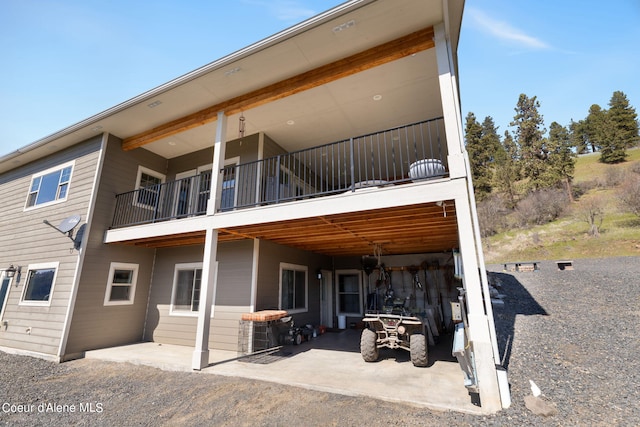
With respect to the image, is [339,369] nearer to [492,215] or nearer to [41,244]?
[41,244]

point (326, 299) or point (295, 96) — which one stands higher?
point (295, 96)

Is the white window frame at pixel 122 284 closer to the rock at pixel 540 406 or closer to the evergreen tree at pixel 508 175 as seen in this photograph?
the rock at pixel 540 406

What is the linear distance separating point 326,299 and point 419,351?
519 centimetres

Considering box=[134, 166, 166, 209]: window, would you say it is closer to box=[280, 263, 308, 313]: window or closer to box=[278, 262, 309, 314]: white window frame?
box=[278, 262, 309, 314]: white window frame

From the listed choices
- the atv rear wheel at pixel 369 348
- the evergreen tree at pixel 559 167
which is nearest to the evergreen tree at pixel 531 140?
the evergreen tree at pixel 559 167

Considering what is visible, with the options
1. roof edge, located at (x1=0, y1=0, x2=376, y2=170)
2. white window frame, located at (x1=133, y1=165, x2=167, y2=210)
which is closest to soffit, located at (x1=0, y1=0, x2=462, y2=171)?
roof edge, located at (x1=0, y1=0, x2=376, y2=170)

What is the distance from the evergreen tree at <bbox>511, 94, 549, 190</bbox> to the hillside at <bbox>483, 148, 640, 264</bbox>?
3.81m

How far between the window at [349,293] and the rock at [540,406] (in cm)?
684

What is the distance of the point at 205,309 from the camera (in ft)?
17.9

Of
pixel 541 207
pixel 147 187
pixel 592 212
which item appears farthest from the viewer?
pixel 541 207

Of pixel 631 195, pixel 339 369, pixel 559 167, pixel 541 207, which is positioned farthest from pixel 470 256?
pixel 559 167

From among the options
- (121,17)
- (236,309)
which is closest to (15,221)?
(121,17)

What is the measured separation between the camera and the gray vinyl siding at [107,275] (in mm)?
6613

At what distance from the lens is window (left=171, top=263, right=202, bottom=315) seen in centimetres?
753
